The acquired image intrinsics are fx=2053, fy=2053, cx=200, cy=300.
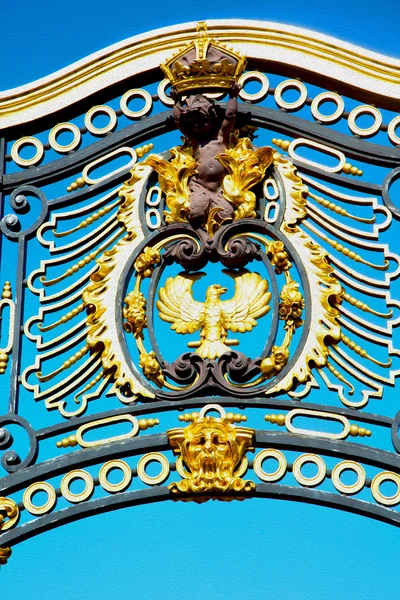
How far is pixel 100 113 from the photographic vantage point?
6.86 m

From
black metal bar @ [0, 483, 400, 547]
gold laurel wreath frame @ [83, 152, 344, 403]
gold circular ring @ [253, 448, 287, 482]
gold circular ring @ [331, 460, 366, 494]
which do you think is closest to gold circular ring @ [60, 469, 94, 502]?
black metal bar @ [0, 483, 400, 547]

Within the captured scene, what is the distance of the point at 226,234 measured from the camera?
650cm

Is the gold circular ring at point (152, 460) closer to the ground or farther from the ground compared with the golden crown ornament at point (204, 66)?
closer to the ground

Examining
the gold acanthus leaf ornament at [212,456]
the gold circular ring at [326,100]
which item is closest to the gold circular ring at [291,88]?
the gold circular ring at [326,100]

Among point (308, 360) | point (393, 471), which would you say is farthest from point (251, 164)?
point (393, 471)

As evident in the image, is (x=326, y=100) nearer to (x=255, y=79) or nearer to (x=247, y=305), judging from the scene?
(x=255, y=79)

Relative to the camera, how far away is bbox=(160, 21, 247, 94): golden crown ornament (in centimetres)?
663

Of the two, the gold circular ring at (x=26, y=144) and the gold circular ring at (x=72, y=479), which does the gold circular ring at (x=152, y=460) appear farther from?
the gold circular ring at (x=26, y=144)

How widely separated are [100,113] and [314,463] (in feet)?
4.84

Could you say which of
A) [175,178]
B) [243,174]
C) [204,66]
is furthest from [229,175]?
[204,66]

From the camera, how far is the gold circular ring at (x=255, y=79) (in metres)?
6.73

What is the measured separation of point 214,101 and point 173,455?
1.18 meters

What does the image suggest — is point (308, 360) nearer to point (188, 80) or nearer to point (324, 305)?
point (324, 305)

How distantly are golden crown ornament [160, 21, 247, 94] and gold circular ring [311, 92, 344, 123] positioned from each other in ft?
0.88
